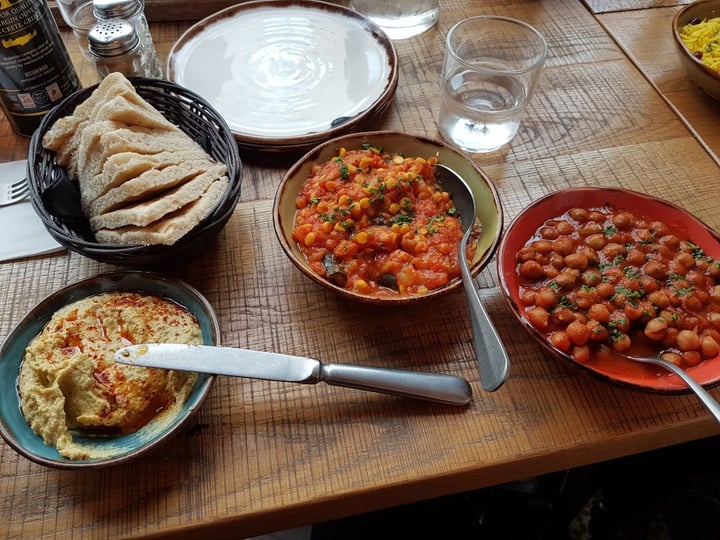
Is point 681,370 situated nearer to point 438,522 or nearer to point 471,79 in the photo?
point 438,522

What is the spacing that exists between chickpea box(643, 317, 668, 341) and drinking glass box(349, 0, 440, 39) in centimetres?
150

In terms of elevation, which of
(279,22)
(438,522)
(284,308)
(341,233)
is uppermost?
(279,22)

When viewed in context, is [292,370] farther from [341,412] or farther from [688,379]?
[688,379]

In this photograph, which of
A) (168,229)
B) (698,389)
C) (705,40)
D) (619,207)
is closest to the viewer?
(698,389)

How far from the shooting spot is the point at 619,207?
1.53m

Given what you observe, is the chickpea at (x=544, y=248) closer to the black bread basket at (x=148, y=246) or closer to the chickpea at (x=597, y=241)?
Result: the chickpea at (x=597, y=241)

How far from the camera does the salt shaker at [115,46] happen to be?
65.6 inches

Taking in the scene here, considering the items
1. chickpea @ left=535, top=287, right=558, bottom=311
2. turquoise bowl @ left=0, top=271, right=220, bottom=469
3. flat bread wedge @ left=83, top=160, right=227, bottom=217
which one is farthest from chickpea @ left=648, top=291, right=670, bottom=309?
flat bread wedge @ left=83, top=160, right=227, bottom=217

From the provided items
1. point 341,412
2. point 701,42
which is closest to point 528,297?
point 341,412

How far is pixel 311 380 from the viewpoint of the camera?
121 cm

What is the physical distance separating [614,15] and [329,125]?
4.51 feet

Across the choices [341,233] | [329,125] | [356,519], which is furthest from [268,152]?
[356,519]

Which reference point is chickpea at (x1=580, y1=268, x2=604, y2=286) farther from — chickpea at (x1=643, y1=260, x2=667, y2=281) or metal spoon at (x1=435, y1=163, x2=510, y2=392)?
metal spoon at (x1=435, y1=163, x2=510, y2=392)

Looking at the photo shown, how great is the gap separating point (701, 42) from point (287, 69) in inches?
56.8
